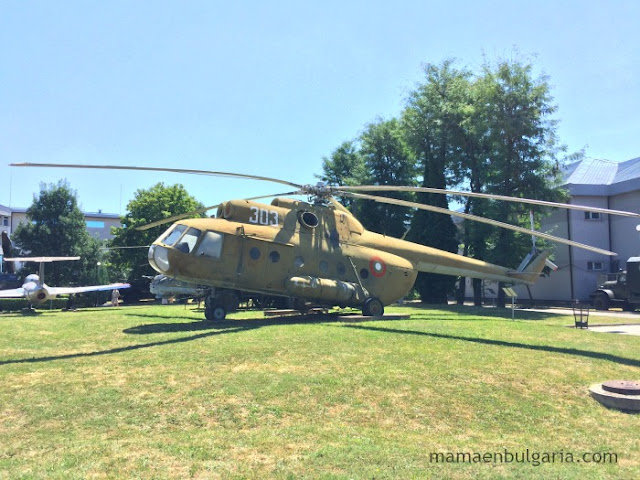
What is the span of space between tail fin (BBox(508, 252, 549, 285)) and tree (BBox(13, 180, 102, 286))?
37.8 meters

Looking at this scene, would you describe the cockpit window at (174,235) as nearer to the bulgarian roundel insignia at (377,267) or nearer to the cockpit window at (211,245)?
the cockpit window at (211,245)

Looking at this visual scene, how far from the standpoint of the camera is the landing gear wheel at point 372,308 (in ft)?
54.1

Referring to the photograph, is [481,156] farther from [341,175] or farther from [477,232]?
[341,175]

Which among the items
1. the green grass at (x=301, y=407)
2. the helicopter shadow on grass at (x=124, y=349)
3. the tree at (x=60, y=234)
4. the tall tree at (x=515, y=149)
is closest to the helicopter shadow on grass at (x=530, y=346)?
the green grass at (x=301, y=407)

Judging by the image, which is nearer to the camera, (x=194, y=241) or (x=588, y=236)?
(x=194, y=241)

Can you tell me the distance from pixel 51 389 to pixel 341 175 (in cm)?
4155

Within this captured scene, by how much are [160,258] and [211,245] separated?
1494mm

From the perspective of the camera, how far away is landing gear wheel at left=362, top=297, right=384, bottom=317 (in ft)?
54.1

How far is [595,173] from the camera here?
40.0 m

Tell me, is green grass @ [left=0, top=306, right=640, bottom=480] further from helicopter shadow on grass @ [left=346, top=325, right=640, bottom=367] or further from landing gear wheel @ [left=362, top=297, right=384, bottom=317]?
landing gear wheel @ [left=362, top=297, right=384, bottom=317]

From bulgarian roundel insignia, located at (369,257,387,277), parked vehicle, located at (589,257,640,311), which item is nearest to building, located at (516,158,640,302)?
parked vehicle, located at (589,257,640,311)

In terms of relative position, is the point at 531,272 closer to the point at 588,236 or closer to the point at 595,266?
the point at 588,236

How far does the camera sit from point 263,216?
15.3m

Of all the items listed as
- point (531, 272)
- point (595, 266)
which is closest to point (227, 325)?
point (531, 272)
